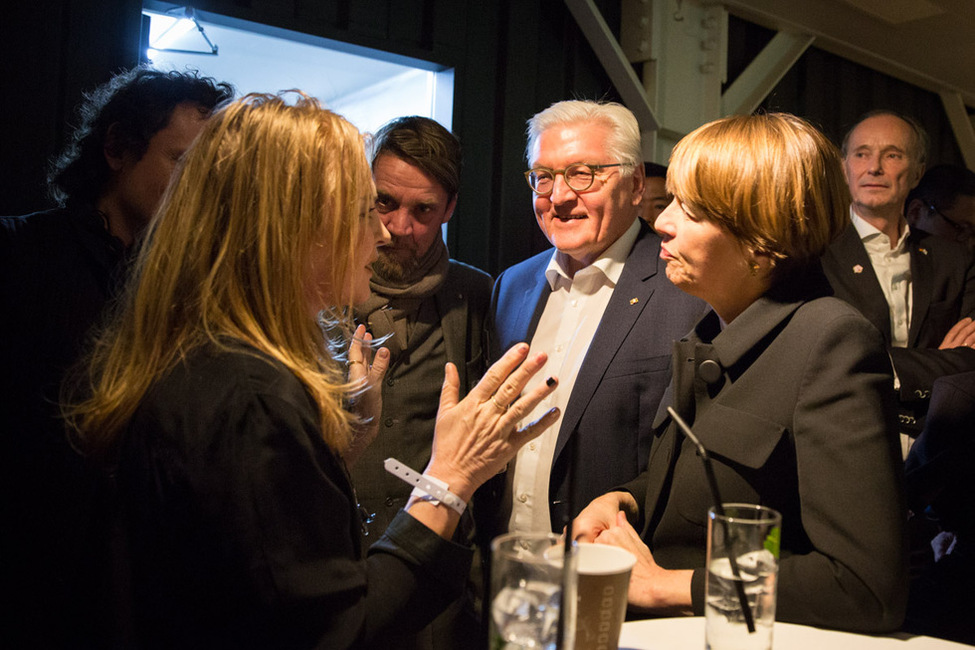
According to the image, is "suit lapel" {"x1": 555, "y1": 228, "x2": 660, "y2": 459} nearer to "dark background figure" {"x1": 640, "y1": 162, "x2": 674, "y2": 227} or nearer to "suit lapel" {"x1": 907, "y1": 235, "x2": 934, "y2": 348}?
"dark background figure" {"x1": 640, "y1": 162, "x2": 674, "y2": 227}

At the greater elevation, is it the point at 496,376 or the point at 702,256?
the point at 702,256

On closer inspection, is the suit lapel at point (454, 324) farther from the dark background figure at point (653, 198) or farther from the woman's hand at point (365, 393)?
the dark background figure at point (653, 198)

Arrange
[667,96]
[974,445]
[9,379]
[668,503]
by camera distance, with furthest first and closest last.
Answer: [667,96] < [974,445] < [9,379] < [668,503]

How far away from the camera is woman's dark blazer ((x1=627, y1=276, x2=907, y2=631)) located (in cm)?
125

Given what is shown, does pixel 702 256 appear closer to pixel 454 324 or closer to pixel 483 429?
→ pixel 483 429

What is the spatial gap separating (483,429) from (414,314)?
1.17 metres

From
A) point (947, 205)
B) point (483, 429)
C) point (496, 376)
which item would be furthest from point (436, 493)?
point (947, 205)

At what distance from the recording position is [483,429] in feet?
4.58

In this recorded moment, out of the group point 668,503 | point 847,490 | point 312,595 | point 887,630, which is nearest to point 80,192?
point 312,595

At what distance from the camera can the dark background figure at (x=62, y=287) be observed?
5.75 ft

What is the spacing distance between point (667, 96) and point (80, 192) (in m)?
2.92

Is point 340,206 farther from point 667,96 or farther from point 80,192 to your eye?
point 667,96

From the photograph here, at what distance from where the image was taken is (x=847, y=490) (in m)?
1.26

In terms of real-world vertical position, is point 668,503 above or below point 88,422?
below
